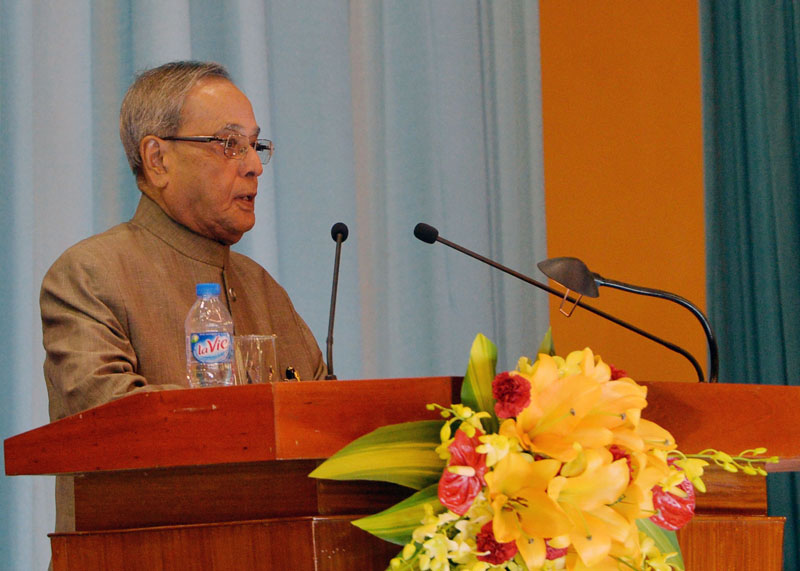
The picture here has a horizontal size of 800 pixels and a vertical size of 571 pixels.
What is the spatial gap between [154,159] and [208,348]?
831 mm

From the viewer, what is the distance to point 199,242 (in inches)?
86.7

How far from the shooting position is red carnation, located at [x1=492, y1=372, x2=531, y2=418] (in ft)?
3.12

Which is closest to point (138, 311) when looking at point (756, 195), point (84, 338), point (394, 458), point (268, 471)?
point (84, 338)

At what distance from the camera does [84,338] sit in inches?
69.0

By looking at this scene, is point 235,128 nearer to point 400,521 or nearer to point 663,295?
point 663,295

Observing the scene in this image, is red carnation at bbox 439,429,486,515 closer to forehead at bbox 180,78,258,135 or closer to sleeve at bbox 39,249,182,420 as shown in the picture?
sleeve at bbox 39,249,182,420

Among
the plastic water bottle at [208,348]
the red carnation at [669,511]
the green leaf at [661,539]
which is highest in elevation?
the plastic water bottle at [208,348]

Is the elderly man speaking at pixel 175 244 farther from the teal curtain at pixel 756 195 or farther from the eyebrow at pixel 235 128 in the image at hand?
the teal curtain at pixel 756 195

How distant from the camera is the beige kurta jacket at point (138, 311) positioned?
1676 mm

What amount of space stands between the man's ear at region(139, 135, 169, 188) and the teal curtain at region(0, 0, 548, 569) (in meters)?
0.68

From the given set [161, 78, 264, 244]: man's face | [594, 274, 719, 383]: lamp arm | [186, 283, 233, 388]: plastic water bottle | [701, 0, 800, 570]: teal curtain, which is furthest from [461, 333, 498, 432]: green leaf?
[701, 0, 800, 570]: teal curtain

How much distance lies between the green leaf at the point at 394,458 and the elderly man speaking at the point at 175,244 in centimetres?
89

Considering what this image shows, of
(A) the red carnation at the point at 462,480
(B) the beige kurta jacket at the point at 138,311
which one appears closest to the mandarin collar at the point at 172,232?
(B) the beige kurta jacket at the point at 138,311

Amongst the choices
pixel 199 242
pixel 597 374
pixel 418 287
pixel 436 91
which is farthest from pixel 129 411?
pixel 436 91
